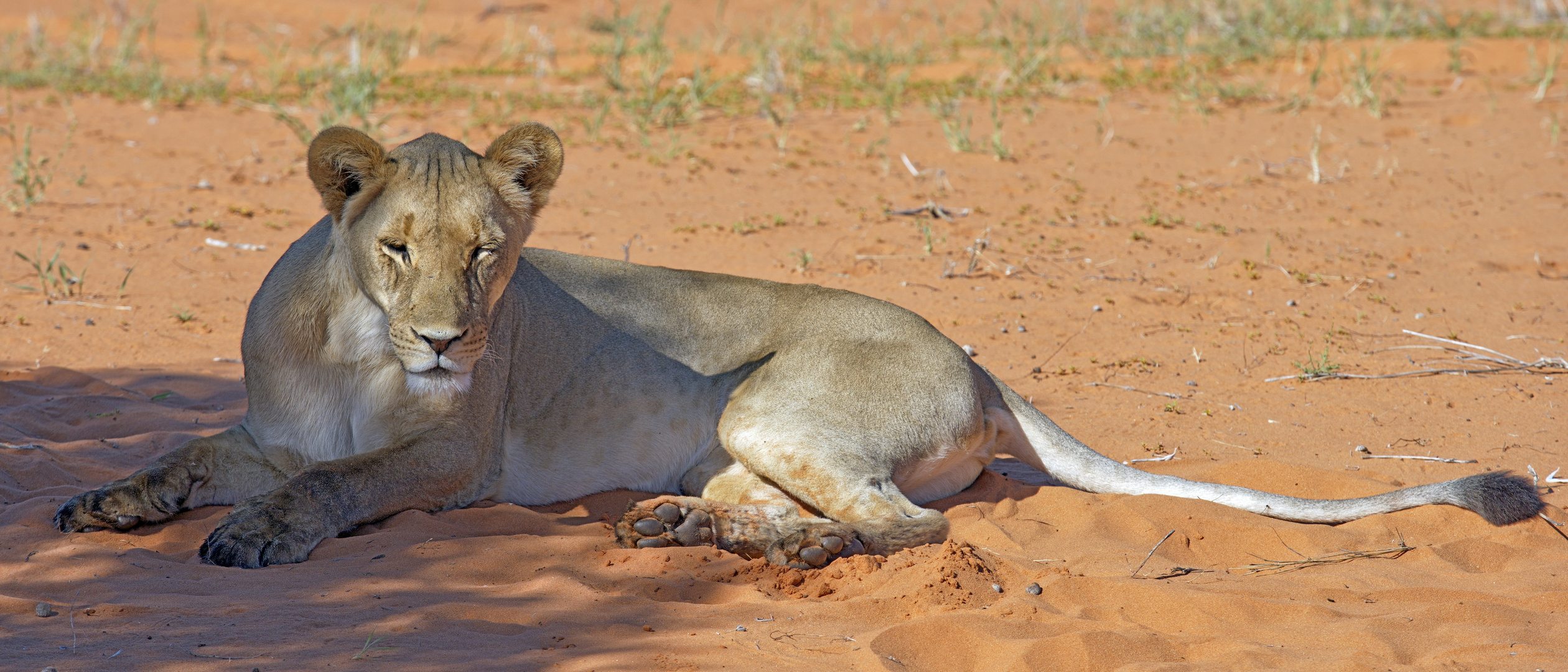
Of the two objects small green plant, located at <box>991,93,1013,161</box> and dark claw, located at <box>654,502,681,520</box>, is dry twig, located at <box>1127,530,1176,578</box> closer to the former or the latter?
dark claw, located at <box>654,502,681,520</box>

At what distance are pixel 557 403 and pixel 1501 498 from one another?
356cm

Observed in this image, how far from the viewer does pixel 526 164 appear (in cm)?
434

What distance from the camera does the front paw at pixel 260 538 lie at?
3908 mm

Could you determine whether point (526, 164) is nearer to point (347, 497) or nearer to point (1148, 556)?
point (347, 497)

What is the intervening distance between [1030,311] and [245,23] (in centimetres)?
1363

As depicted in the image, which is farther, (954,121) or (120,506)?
(954,121)

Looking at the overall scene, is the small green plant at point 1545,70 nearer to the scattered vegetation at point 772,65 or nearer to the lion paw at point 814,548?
the scattered vegetation at point 772,65

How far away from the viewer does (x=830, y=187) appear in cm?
946

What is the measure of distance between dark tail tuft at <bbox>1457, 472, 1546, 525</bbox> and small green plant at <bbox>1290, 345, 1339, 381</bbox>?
1.90 meters

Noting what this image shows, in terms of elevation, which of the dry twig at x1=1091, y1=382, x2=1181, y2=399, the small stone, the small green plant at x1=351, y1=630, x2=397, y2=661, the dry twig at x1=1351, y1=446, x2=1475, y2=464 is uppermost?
the small green plant at x1=351, y1=630, x2=397, y2=661

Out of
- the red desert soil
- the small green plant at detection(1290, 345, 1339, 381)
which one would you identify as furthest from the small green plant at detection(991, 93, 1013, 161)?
the small green plant at detection(1290, 345, 1339, 381)

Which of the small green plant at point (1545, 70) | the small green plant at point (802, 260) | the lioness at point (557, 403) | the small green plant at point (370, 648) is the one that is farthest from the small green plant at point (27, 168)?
the small green plant at point (1545, 70)

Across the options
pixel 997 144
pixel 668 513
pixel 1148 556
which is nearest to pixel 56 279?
pixel 668 513

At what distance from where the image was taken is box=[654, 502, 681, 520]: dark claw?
14.4ft
